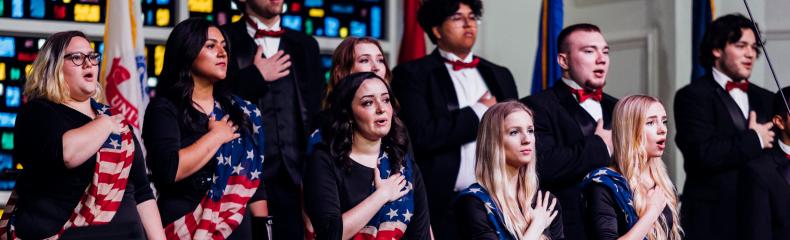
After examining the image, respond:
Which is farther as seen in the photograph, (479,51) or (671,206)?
(479,51)

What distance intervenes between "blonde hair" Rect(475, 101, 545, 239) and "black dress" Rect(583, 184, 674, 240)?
193 millimetres

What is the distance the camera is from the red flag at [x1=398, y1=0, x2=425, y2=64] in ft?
22.7

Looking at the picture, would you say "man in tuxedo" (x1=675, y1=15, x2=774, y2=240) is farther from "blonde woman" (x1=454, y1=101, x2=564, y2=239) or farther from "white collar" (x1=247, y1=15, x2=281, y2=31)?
"white collar" (x1=247, y1=15, x2=281, y2=31)

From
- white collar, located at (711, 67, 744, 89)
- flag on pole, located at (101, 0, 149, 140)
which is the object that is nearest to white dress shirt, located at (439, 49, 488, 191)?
white collar, located at (711, 67, 744, 89)

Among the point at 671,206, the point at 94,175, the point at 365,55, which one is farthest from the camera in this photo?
the point at 365,55

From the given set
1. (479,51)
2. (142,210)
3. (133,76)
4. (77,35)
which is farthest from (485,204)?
(479,51)

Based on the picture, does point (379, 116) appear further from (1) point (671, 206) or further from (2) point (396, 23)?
(2) point (396, 23)

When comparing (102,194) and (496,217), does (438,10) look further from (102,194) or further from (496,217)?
(102,194)

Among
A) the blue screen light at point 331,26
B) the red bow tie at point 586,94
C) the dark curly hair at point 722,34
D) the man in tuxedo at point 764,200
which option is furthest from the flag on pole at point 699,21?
the blue screen light at point 331,26

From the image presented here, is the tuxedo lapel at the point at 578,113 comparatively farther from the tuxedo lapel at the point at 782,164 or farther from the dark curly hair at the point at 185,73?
the dark curly hair at the point at 185,73

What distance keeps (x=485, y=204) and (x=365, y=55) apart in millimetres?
1049

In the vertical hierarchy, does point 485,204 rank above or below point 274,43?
below

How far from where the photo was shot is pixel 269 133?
5246 millimetres

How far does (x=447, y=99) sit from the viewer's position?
5645 mm
